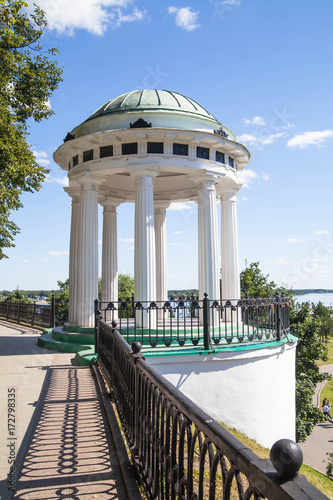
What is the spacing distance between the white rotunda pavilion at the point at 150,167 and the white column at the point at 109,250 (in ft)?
8.89

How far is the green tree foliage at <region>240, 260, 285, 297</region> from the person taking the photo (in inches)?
1220

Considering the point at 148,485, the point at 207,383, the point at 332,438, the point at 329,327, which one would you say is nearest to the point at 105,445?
the point at 148,485

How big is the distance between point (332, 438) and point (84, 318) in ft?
86.3

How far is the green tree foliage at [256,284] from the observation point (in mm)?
31000

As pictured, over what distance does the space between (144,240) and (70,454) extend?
799cm

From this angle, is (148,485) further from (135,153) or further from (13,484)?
(135,153)

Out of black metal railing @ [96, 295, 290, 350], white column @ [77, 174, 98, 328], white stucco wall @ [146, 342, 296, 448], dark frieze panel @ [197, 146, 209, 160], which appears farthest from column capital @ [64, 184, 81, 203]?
white stucco wall @ [146, 342, 296, 448]

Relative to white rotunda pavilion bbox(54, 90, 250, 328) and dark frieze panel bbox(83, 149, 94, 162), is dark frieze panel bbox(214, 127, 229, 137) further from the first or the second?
dark frieze panel bbox(83, 149, 94, 162)

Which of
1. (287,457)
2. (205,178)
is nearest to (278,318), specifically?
(205,178)

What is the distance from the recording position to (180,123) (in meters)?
12.9

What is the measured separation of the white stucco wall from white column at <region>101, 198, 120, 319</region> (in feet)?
28.7

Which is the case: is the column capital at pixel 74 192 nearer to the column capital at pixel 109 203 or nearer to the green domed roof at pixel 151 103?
the column capital at pixel 109 203

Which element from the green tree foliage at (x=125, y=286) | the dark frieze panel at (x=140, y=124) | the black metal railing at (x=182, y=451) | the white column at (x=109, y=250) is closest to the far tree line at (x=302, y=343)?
the white column at (x=109, y=250)

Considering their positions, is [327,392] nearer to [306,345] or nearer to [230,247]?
[306,345]
